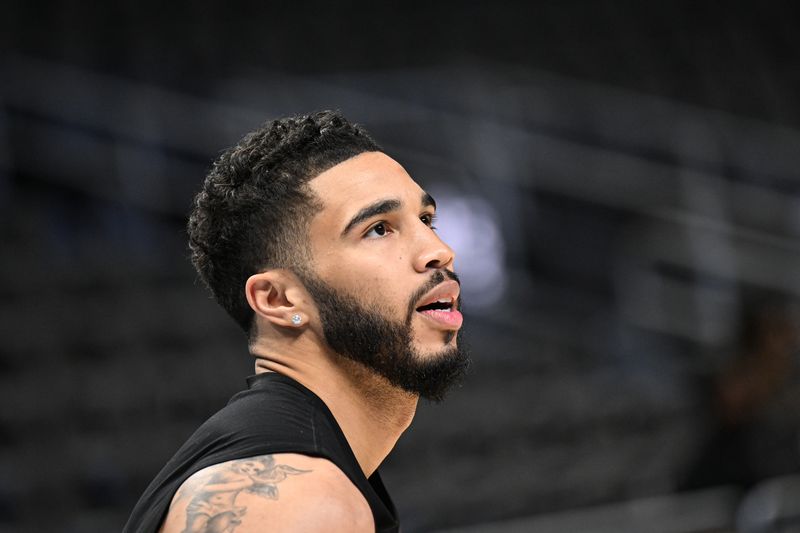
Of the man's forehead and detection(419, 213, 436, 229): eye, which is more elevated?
the man's forehead

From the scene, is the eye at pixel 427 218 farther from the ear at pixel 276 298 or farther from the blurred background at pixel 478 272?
the blurred background at pixel 478 272

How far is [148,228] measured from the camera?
6191 mm

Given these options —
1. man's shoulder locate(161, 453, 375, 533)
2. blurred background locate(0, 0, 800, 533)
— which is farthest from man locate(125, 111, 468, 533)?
blurred background locate(0, 0, 800, 533)

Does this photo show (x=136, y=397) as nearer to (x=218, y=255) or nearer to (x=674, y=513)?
(x=674, y=513)

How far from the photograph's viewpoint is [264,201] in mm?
2029

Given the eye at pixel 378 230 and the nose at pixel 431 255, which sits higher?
the eye at pixel 378 230

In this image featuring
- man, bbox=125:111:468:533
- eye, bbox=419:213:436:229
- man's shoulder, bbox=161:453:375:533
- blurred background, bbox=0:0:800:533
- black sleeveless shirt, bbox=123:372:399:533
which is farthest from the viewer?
blurred background, bbox=0:0:800:533

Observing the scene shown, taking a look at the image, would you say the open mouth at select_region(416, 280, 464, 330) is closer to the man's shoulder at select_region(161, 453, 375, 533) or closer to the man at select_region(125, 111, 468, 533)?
the man at select_region(125, 111, 468, 533)

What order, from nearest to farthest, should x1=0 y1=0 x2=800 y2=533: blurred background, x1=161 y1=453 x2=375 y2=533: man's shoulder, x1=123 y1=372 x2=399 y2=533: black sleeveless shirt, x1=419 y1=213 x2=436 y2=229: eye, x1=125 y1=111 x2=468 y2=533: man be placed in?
x1=161 y1=453 x2=375 y2=533: man's shoulder
x1=123 y1=372 x2=399 y2=533: black sleeveless shirt
x1=125 y1=111 x2=468 y2=533: man
x1=419 y1=213 x2=436 y2=229: eye
x1=0 y1=0 x2=800 y2=533: blurred background

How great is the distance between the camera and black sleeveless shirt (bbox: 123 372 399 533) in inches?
64.5

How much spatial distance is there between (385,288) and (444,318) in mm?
120

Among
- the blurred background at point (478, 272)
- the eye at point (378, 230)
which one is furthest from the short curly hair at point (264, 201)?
the blurred background at point (478, 272)

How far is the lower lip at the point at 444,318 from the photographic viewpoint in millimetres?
1941

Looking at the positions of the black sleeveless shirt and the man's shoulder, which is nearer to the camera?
the man's shoulder
